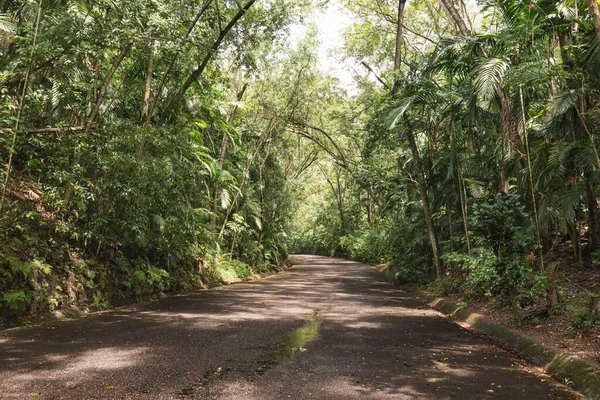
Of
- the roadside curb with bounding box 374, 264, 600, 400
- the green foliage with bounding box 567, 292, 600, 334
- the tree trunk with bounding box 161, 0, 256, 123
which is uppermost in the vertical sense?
the tree trunk with bounding box 161, 0, 256, 123

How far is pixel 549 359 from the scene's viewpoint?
18.0ft

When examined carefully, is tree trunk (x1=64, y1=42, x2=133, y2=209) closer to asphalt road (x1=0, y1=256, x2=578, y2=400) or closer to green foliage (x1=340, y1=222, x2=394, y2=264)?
asphalt road (x1=0, y1=256, x2=578, y2=400)

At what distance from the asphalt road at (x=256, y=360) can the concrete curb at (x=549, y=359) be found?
213 mm

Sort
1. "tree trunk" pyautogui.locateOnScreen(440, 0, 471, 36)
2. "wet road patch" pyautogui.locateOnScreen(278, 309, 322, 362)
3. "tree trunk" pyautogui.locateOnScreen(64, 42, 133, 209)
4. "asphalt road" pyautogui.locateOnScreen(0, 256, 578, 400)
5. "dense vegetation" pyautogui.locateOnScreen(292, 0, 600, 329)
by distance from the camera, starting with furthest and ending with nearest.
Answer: "tree trunk" pyautogui.locateOnScreen(440, 0, 471, 36), "tree trunk" pyautogui.locateOnScreen(64, 42, 133, 209), "dense vegetation" pyautogui.locateOnScreen(292, 0, 600, 329), "wet road patch" pyautogui.locateOnScreen(278, 309, 322, 362), "asphalt road" pyautogui.locateOnScreen(0, 256, 578, 400)

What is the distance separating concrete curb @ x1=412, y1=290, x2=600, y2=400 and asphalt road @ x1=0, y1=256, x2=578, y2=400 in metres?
0.21

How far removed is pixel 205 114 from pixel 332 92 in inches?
436

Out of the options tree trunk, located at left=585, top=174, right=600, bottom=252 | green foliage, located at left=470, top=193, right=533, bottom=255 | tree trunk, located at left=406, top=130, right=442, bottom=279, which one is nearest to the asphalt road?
green foliage, located at left=470, top=193, right=533, bottom=255

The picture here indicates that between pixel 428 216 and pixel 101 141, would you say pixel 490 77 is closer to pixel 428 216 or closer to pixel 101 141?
pixel 428 216

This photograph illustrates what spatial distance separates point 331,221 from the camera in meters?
49.7

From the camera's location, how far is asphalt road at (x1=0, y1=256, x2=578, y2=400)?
14.1ft

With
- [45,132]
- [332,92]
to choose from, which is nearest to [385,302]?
[45,132]

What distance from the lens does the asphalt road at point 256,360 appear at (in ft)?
14.1

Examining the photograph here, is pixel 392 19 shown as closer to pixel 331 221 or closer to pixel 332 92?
pixel 332 92

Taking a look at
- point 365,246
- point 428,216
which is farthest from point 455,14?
point 365,246
